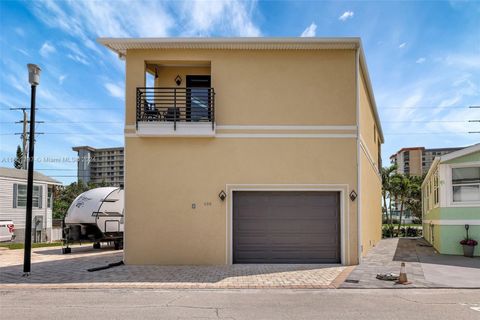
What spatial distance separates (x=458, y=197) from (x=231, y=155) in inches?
362

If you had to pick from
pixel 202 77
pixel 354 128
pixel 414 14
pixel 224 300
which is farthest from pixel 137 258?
pixel 414 14

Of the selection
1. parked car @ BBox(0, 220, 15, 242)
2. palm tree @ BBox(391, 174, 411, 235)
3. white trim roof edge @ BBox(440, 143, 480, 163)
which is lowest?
parked car @ BBox(0, 220, 15, 242)

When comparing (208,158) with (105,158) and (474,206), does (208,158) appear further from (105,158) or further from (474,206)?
(105,158)

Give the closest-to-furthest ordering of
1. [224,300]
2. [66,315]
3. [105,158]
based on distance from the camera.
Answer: [66,315]
[224,300]
[105,158]

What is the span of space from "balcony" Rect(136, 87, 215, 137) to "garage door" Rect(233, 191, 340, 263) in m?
2.42

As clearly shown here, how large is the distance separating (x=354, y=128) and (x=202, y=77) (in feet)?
18.0

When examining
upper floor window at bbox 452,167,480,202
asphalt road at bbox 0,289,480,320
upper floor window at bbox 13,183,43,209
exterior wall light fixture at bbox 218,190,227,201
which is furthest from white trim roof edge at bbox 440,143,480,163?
upper floor window at bbox 13,183,43,209

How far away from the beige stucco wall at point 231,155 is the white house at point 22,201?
17.6 m

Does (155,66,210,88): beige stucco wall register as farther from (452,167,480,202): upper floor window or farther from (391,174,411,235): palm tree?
(391,174,411,235): palm tree

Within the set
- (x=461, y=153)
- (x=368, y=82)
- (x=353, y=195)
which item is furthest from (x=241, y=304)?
(x=461, y=153)

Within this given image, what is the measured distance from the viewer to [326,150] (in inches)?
509

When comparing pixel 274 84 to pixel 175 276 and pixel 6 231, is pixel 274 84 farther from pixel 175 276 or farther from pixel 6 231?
pixel 6 231

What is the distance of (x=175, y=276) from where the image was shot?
421 inches

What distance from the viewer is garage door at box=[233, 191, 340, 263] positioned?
42.0ft
